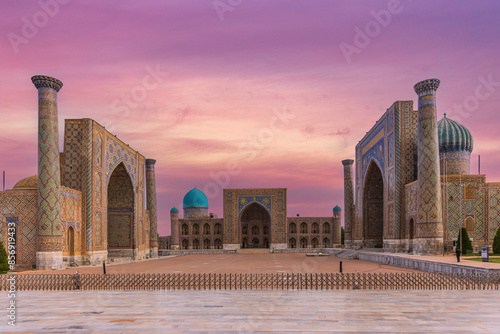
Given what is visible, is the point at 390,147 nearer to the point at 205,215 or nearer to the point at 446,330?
the point at 446,330

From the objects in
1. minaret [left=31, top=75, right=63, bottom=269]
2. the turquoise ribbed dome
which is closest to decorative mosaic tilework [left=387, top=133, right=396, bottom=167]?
the turquoise ribbed dome

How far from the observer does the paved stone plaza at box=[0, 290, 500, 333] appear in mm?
8008

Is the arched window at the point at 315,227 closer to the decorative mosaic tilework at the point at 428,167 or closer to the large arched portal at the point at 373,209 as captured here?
the large arched portal at the point at 373,209

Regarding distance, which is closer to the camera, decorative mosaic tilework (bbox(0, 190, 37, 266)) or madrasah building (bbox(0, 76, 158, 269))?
madrasah building (bbox(0, 76, 158, 269))

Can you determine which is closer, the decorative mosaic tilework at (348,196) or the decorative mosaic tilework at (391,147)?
the decorative mosaic tilework at (391,147)

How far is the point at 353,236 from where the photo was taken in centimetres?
5156

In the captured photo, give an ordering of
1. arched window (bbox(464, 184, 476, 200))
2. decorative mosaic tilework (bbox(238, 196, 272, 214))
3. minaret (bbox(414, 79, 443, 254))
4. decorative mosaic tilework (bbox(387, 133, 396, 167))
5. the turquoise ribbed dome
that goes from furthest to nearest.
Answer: decorative mosaic tilework (bbox(238, 196, 272, 214))
the turquoise ribbed dome
decorative mosaic tilework (bbox(387, 133, 396, 167))
arched window (bbox(464, 184, 476, 200))
minaret (bbox(414, 79, 443, 254))

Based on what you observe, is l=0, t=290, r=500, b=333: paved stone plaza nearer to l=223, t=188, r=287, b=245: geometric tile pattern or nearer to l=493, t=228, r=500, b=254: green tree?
l=493, t=228, r=500, b=254: green tree

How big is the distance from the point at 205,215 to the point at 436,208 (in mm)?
47833

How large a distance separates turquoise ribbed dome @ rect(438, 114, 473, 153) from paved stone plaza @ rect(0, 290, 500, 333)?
2988 centimetres

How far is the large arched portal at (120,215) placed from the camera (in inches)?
1479

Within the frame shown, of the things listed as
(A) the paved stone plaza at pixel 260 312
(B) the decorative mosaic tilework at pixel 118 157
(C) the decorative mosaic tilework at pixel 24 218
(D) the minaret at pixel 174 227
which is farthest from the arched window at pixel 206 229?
(A) the paved stone plaza at pixel 260 312

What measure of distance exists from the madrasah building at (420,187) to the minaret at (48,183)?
21.9 m

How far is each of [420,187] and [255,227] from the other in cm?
3844
